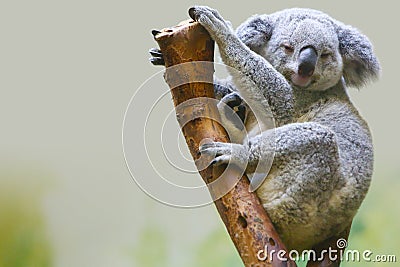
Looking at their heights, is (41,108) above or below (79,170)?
above

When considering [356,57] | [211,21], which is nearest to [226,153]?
[211,21]

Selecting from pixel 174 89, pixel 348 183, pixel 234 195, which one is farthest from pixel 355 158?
pixel 174 89

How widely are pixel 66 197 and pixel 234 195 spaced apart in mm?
1025

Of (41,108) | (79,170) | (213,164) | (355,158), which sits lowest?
(355,158)

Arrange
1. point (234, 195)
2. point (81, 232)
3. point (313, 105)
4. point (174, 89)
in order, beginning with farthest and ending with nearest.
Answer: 1. point (81, 232)
2. point (313, 105)
3. point (174, 89)
4. point (234, 195)

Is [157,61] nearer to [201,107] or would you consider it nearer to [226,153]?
[201,107]

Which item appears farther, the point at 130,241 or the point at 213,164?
the point at 130,241

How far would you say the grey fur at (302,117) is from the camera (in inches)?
82.4

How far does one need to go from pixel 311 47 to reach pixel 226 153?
631 mm

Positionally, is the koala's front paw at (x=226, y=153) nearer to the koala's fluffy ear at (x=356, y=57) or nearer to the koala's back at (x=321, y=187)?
the koala's back at (x=321, y=187)

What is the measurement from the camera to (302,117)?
7.88 ft

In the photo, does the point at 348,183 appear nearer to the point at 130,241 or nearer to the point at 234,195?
the point at 234,195

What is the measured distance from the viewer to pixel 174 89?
2121 millimetres

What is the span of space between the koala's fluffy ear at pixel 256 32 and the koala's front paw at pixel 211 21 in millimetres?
295
